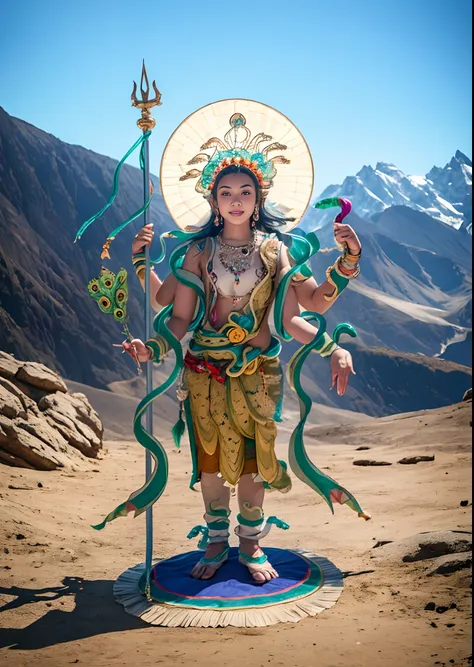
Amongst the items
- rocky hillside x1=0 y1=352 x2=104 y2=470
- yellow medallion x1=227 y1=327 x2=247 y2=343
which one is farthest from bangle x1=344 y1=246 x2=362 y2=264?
rocky hillside x1=0 y1=352 x2=104 y2=470

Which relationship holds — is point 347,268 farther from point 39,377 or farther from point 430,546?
point 39,377

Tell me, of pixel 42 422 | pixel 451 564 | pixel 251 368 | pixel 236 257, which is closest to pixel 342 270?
pixel 236 257

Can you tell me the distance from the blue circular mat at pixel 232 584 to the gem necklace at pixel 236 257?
55.2 inches

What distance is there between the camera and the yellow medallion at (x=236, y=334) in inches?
129

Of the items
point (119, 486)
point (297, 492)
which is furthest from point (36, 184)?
point (297, 492)

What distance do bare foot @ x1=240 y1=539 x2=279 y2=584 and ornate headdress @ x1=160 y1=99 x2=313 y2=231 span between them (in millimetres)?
1700

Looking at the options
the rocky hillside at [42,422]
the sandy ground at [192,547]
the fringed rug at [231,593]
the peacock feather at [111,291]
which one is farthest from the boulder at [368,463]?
the peacock feather at [111,291]

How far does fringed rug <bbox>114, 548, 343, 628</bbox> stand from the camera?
2.86 m

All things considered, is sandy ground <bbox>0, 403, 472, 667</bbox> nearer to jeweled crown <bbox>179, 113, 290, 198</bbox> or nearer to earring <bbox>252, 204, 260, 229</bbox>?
earring <bbox>252, 204, 260, 229</bbox>

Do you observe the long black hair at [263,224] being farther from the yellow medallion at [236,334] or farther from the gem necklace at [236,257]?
the yellow medallion at [236,334]

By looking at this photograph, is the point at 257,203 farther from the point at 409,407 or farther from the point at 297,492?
the point at 409,407

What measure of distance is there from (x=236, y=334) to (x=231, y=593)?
45.9 inches

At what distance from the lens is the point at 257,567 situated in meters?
3.27

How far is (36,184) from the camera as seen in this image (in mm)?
14617
